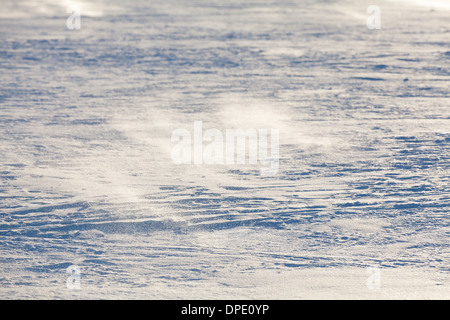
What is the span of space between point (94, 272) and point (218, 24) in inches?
383

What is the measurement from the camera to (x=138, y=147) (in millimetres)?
7309

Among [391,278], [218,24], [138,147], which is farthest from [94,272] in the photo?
[218,24]

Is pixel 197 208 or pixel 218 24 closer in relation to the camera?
pixel 197 208

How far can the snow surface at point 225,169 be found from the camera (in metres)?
4.87

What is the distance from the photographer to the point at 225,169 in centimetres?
671

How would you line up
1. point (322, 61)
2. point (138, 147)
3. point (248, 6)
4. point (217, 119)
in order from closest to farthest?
1. point (138, 147)
2. point (217, 119)
3. point (322, 61)
4. point (248, 6)

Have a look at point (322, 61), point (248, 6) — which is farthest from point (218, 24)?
point (322, 61)

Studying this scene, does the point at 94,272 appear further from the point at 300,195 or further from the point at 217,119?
the point at 217,119

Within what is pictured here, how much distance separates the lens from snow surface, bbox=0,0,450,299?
192 inches

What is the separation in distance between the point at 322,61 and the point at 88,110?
3.88m
